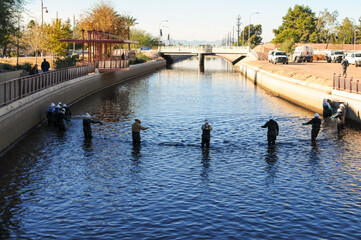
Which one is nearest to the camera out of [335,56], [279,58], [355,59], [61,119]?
[61,119]

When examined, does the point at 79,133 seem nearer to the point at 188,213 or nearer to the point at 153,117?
the point at 153,117

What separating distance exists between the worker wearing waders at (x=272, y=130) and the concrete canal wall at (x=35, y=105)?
12805 millimetres

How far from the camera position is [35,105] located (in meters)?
29.7

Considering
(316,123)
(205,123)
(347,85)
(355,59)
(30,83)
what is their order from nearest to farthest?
(205,123), (316,123), (30,83), (347,85), (355,59)

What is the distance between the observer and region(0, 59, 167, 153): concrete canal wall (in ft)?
77.0

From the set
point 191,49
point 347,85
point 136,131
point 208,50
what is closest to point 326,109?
point 347,85

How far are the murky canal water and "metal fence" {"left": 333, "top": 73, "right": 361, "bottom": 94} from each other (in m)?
4.13

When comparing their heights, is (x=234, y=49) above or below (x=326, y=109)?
above

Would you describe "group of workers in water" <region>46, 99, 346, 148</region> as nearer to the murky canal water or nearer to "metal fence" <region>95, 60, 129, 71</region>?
the murky canal water

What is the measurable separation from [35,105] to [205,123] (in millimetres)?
12577

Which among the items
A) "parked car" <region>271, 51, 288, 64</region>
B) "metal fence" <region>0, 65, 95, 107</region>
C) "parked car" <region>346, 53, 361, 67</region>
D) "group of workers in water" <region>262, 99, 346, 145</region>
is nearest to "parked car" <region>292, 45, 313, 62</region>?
"parked car" <region>271, 51, 288, 64</region>

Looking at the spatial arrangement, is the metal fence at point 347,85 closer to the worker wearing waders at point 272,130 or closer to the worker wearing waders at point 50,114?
the worker wearing waders at point 272,130

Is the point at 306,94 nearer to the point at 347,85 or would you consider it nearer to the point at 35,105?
the point at 347,85

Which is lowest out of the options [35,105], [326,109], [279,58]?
[326,109]
